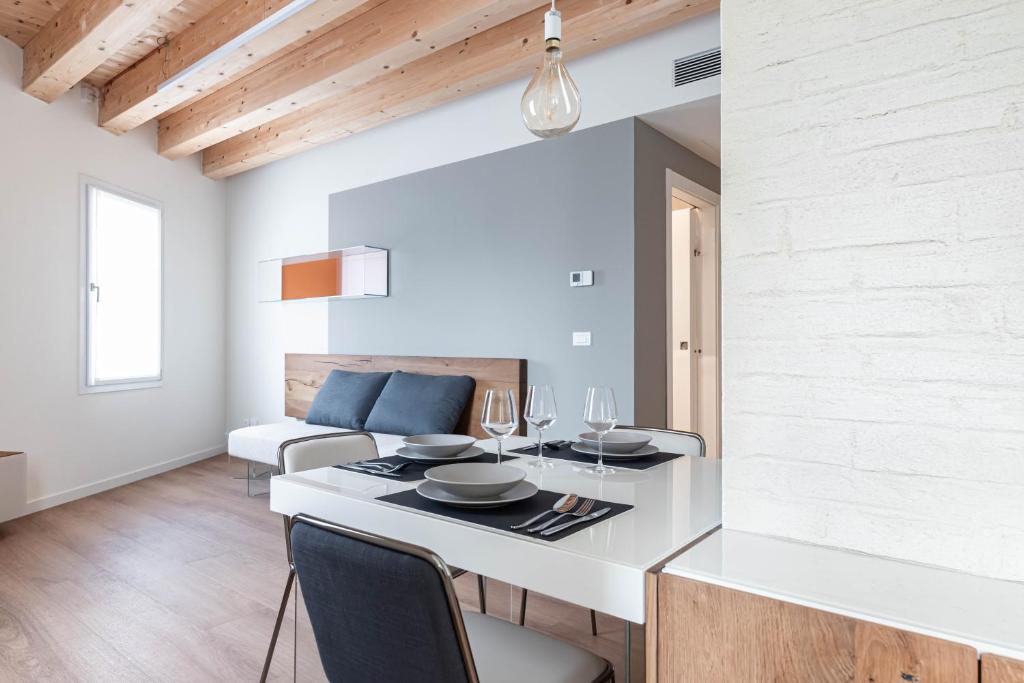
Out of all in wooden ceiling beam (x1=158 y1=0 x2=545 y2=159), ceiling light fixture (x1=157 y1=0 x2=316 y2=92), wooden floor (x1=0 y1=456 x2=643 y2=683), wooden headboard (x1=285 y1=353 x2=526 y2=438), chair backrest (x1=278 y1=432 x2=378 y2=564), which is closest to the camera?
chair backrest (x1=278 y1=432 x2=378 y2=564)

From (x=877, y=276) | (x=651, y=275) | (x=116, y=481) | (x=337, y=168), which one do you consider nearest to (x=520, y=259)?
(x=651, y=275)

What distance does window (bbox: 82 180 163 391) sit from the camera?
4438 mm

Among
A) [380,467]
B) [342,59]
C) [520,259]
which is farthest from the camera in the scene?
[520,259]

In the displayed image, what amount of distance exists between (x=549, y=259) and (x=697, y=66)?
1306 millimetres

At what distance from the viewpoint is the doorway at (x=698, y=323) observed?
4383mm

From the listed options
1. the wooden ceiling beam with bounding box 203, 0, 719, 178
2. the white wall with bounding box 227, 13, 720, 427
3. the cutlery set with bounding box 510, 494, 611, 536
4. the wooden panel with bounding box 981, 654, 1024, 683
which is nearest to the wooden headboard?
the white wall with bounding box 227, 13, 720, 427

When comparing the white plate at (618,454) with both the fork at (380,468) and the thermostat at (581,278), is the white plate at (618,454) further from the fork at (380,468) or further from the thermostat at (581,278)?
the thermostat at (581,278)

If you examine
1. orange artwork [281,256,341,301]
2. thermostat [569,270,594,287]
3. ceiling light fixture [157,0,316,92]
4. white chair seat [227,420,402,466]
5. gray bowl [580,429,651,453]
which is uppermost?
ceiling light fixture [157,0,316,92]

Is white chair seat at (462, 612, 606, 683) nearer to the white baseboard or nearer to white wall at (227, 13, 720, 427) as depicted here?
white wall at (227, 13, 720, 427)

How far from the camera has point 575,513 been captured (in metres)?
1.16

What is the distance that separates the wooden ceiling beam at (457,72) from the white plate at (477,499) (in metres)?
2.51

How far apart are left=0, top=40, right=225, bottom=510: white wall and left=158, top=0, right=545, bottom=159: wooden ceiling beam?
0.66 meters

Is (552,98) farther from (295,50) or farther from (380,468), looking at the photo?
(295,50)

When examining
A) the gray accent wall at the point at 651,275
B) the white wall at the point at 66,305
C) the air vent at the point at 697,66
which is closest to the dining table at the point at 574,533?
the gray accent wall at the point at 651,275
